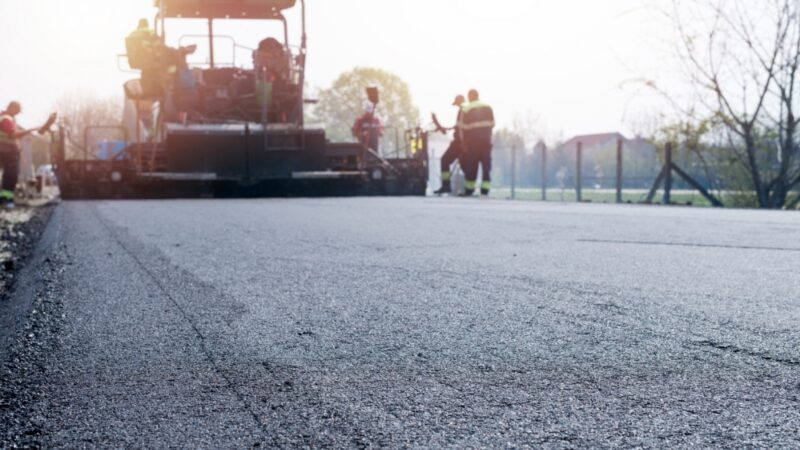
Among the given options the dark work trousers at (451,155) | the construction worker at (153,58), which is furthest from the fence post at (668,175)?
the construction worker at (153,58)

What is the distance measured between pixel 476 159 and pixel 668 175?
3.68 m

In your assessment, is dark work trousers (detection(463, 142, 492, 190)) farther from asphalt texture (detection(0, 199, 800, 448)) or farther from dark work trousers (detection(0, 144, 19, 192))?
asphalt texture (detection(0, 199, 800, 448))

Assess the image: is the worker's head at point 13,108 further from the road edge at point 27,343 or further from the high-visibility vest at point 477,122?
the road edge at point 27,343

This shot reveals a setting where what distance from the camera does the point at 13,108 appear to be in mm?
14234

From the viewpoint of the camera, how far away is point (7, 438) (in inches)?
72.4

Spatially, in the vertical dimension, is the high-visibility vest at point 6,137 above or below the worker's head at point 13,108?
below

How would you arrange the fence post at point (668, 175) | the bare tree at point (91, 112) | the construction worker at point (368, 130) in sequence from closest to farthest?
the fence post at point (668, 175) → the construction worker at point (368, 130) → the bare tree at point (91, 112)

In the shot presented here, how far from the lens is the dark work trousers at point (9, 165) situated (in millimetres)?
13625

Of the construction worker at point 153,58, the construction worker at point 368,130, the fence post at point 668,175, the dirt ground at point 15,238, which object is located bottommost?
the dirt ground at point 15,238

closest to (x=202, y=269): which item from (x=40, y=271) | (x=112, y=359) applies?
(x=40, y=271)

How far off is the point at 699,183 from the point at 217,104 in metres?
8.78

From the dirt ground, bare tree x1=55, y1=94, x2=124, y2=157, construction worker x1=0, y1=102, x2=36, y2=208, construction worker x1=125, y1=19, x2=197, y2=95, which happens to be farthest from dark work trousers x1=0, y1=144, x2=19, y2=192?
bare tree x1=55, y1=94, x2=124, y2=157

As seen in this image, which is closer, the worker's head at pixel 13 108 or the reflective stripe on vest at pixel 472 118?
the worker's head at pixel 13 108

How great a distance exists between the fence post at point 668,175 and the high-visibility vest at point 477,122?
126 inches
